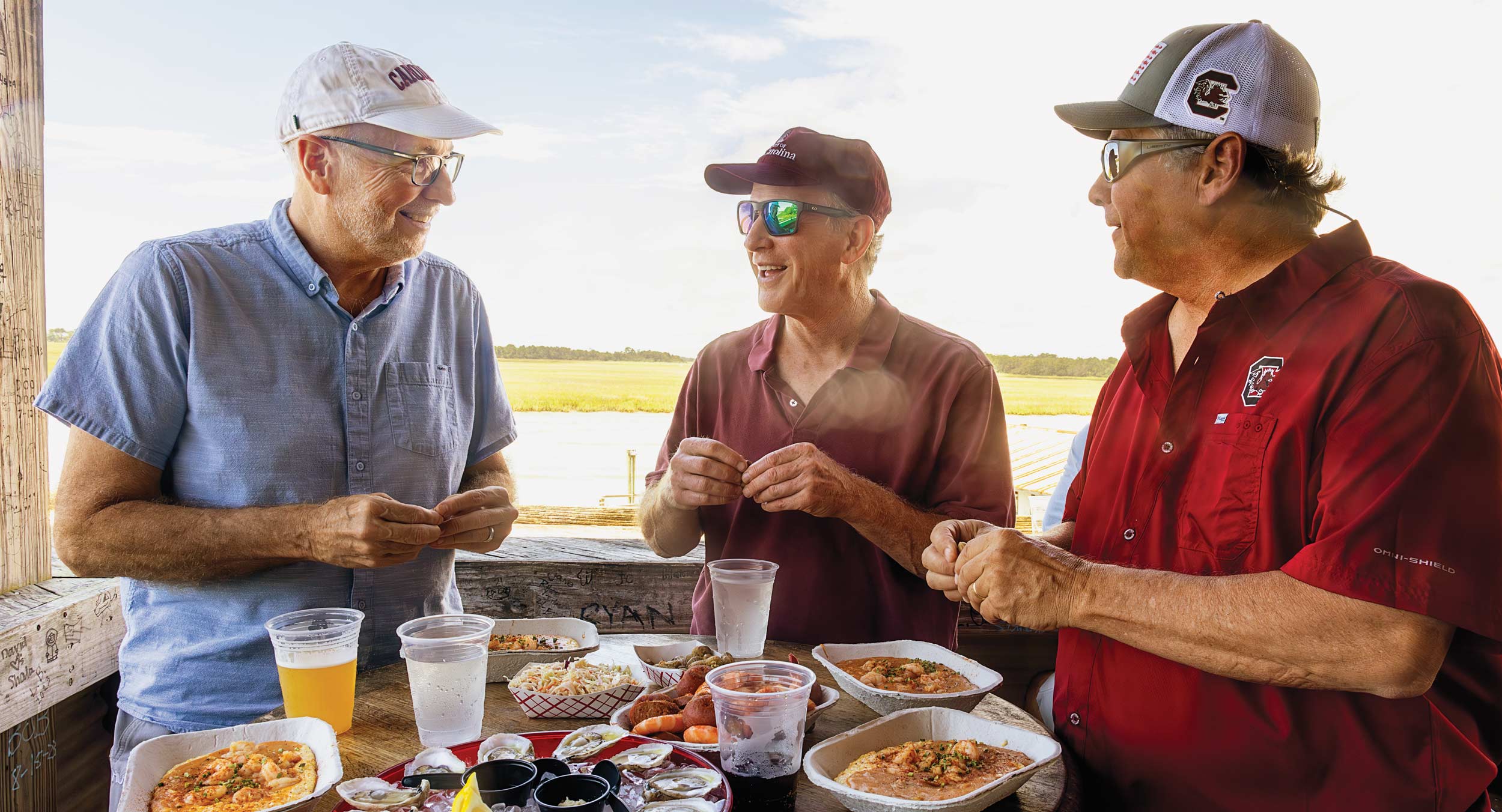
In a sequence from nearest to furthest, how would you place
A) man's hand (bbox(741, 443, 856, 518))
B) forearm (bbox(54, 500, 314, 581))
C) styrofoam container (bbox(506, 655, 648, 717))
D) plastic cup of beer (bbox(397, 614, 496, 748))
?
plastic cup of beer (bbox(397, 614, 496, 748)) → styrofoam container (bbox(506, 655, 648, 717)) → forearm (bbox(54, 500, 314, 581)) → man's hand (bbox(741, 443, 856, 518))

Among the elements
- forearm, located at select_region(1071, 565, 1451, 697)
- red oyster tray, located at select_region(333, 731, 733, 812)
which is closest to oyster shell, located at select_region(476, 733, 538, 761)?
red oyster tray, located at select_region(333, 731, 733, 812)

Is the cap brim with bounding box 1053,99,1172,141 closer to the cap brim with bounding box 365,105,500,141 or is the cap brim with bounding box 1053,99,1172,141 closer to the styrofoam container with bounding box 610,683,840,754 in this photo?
the styrofoam container with bounding box 610,683,840,754

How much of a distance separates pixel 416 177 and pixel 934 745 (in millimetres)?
2128

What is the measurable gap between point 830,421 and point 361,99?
173 cm

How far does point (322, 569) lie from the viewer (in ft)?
8.11

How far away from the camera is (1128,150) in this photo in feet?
6.84

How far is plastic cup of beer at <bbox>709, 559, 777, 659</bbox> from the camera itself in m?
2.42

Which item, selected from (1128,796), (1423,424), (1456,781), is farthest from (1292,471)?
(1128,796)

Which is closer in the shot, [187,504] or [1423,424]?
[1423,424]

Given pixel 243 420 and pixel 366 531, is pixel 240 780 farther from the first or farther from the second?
pixel 243 420

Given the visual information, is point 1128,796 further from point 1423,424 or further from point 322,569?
point 322,569

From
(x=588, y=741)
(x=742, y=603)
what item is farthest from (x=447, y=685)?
(x=742, y=603)

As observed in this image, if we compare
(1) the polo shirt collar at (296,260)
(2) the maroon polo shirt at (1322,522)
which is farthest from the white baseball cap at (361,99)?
(2) the maroon polo shirt at (1322,522)

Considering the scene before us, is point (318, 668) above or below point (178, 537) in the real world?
below
